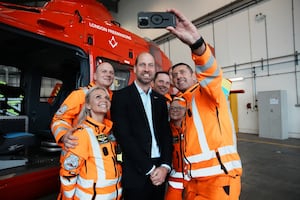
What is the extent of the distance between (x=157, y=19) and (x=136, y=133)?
0.82m

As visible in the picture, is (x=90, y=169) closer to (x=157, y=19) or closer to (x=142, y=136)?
(x=142, y=136)

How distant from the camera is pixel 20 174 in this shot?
197cm

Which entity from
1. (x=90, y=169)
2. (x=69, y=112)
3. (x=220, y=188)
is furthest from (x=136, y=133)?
(x=69, y=112)

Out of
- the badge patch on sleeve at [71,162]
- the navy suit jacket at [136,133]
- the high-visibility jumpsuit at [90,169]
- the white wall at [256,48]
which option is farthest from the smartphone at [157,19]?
the white wall at [256,48]

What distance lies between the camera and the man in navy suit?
4.82ft

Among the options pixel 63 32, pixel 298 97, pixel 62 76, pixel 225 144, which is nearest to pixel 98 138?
pixel 225 144

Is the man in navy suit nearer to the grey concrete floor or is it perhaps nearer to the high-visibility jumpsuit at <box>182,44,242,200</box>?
the high-visibility jumpsuit at <box>182,44,242,200</box>

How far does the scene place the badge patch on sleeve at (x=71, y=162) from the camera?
144 cm

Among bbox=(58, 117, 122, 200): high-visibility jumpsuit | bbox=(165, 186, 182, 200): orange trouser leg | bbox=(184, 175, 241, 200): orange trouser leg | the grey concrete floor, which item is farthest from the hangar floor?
bbox=(184, 175, 241, 200): orange trouser leg

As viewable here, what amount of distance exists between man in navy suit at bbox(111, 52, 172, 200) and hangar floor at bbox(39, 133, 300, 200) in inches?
73.8

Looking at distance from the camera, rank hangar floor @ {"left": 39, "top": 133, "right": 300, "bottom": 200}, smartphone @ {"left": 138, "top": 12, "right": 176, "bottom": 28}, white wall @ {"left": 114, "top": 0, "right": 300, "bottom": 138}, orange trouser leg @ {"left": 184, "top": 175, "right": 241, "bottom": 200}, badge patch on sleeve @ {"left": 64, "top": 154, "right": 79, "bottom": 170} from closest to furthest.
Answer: smartphone @ {"left": 138, "top": 12, "right": 176, "bottom": 28}, orange trouser leg @ {"left": 184, "top": 175, "right": 241, "bottom": 200}, badge patch on sleeve @ {"left": 64, "top": 154, "right": 79, "bottom": 170}, hangar floor @ {"left": 39, "top": 133, "right": 300, "bottom": 200}, white wall @ {"left": 114, "top": 0, "right": 300, "bottom": 138}

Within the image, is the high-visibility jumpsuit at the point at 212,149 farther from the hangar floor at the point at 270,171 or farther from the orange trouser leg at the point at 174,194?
the hangar floor at the point at 270,171

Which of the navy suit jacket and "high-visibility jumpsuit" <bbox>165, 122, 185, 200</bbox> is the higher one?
the navy suit jacket

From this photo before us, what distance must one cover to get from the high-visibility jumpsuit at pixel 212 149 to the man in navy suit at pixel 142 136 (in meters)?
0.24
